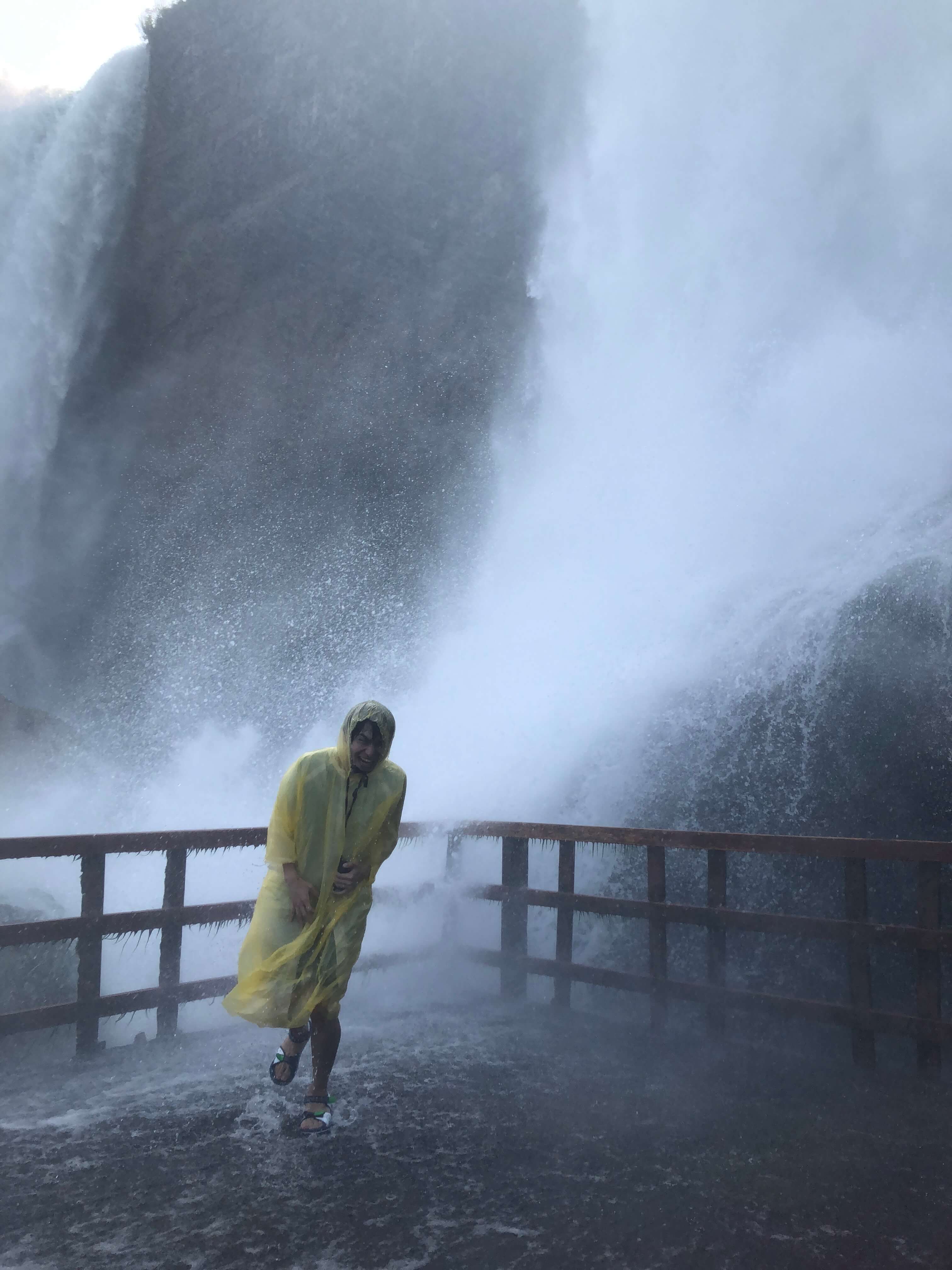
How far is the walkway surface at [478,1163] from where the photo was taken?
2.38 meters

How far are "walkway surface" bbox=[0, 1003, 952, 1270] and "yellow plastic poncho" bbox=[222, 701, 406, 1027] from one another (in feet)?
1.65

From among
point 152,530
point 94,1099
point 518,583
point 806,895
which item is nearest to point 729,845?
point 806,895

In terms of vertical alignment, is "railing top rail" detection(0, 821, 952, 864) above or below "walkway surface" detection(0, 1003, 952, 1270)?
above

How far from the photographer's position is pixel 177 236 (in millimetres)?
25422

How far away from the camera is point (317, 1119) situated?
3164 millimetres

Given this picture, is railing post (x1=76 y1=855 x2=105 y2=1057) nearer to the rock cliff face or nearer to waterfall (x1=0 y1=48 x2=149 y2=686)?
the rock cliff face

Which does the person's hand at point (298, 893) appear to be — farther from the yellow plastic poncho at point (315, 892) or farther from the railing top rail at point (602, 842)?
the railing top rail at point (602, 842)

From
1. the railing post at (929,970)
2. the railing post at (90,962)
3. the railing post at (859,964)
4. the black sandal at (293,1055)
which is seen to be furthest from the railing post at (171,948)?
the railing post at (929,970)

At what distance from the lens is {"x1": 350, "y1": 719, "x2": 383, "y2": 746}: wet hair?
3.14 metres

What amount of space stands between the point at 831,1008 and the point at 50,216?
24848 millimetres

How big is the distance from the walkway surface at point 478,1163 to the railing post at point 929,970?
0.13 metres

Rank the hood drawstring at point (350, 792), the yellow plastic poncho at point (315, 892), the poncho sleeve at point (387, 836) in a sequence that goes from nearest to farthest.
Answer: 1. the yellow plastic poncho at point (315, 892)
2. the hood drawstring at point (350, 792)
3. the poncho sleeve at point (387, 836)

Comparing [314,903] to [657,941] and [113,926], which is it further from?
[657,941]

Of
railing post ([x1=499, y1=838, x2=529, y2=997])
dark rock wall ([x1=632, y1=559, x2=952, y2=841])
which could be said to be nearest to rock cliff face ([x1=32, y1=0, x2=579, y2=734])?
dark rock wall ([x1=632, y1=559, x2=952, y2=841])
